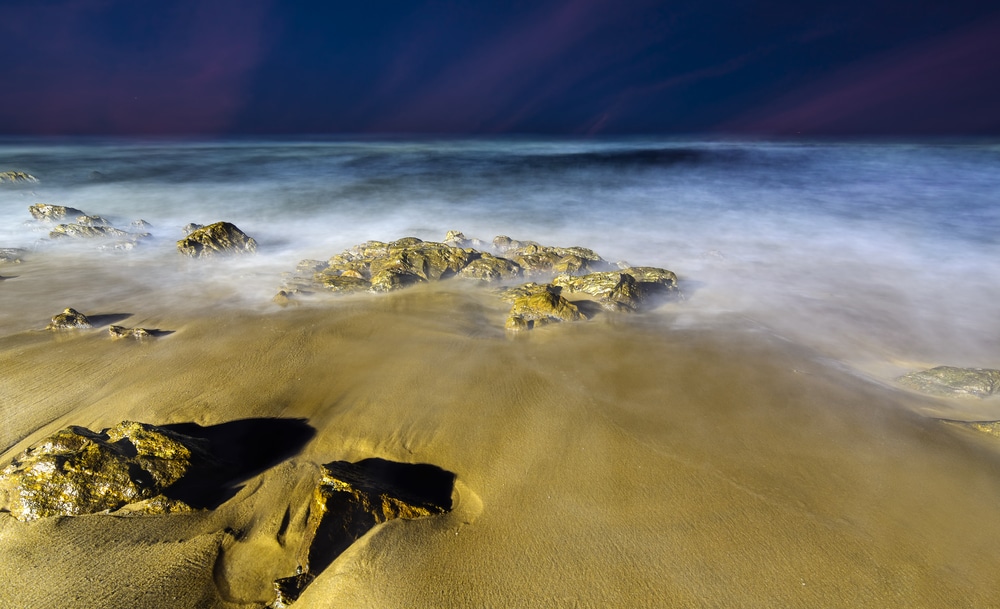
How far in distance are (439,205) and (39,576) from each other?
15.6 m

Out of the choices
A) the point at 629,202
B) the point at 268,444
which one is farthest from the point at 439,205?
the point at 268,444

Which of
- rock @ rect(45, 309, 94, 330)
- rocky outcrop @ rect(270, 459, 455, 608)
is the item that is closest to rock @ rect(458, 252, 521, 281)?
rocky outcrop @ rect(270, 459, 455, 608)

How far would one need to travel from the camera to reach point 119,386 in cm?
421

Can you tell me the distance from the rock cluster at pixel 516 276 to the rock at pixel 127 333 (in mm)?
1706

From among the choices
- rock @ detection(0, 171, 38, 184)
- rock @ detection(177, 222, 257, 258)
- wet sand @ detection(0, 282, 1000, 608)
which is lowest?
wet sand @ detection(0, 282, 1000, 608)

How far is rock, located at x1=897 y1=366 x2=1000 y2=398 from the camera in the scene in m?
4.40

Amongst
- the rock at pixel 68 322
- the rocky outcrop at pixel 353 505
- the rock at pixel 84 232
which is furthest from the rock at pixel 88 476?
the rock at pixel 84 232

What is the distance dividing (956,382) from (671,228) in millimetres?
9899

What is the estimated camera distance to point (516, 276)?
820 cm

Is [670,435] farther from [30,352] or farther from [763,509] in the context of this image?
[30,352]

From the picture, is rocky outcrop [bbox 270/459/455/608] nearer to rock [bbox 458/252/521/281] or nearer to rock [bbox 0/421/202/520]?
rock [bbox 0/421/202/520]

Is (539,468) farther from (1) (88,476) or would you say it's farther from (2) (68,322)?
(2) (68,322)

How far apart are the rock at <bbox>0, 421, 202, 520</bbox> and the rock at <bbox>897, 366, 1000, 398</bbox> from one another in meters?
6.84

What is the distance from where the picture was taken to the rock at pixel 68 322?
5.35 m
